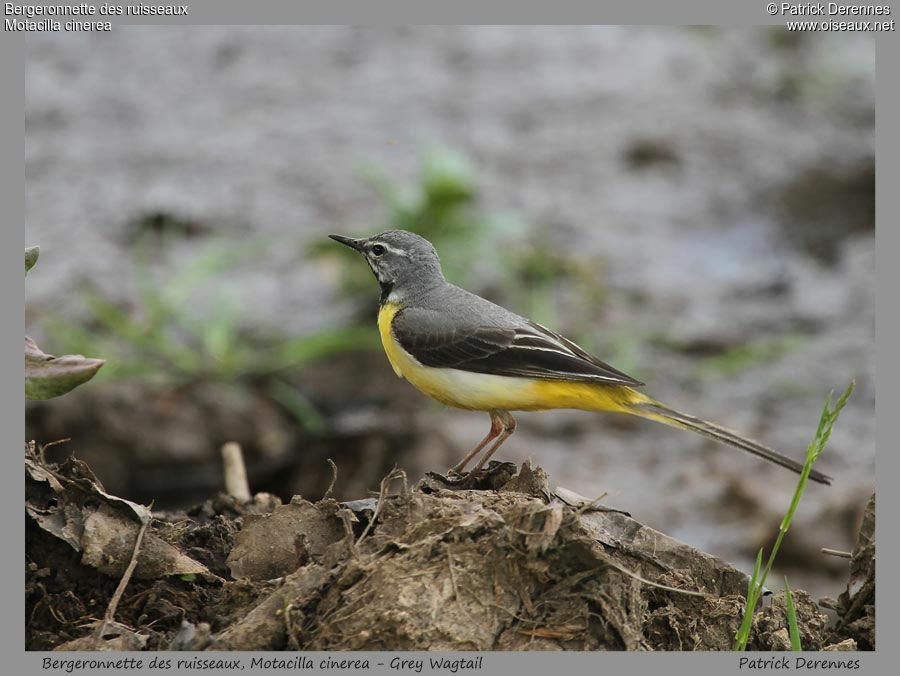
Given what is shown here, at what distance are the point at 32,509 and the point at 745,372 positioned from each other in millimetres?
7204

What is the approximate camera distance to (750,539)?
7734 mm

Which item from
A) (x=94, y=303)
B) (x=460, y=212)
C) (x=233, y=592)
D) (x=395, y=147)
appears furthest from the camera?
(x=395, y=147)

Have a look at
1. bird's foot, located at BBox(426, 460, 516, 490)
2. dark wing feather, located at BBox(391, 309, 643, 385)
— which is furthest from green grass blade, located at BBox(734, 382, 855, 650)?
dark wing feather, located at BBox(391, 309, 643, 385)

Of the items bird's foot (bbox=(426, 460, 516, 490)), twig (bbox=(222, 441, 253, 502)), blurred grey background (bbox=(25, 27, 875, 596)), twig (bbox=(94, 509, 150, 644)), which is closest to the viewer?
twig (bbox=(94, 509, 150, 644))

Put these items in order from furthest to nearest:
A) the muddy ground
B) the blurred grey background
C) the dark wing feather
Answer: the blurred grey background → the dark wing feather → the muddy ground

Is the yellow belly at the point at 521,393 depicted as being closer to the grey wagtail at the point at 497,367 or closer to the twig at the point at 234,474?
the grey wagtail at the point at 497,367

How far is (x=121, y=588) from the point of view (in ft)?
12.8

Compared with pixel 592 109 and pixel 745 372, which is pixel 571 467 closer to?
pixel 745 372

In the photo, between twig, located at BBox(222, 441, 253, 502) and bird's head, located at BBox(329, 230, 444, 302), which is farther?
bird's head, located at BBox(329, 230, 444, 302)

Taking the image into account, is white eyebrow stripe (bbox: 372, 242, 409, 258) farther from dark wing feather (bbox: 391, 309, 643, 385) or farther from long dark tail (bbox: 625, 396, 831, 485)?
long dark tail (bbox: 625, 396, 831, 485)

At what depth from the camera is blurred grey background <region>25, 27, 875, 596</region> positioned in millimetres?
8547

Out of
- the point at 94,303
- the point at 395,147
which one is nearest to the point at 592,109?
the point at 395,147

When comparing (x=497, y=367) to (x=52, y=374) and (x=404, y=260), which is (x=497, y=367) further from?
(x=52, y=374)

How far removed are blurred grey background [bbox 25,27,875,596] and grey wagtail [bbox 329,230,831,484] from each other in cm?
244
